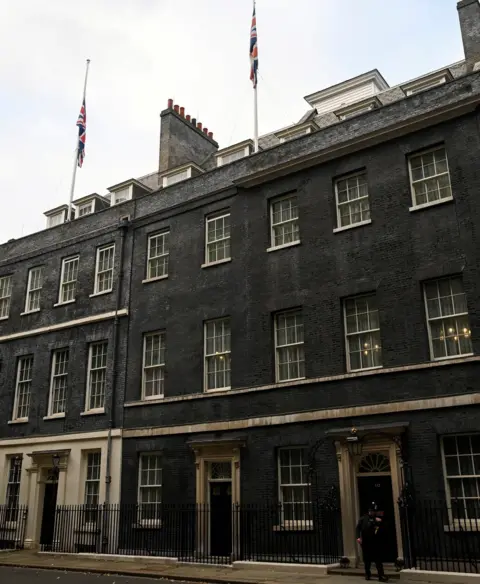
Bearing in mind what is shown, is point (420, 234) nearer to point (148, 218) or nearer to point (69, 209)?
point (148, 218)

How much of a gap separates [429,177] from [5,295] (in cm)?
1990

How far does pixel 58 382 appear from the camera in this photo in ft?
81.7

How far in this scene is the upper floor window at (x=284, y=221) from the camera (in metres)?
19.8

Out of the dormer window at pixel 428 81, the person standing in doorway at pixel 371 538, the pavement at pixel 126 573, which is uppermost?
the dormer window at pixel 428 81

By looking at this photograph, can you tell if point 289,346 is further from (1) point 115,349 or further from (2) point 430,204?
(1) point 115,349

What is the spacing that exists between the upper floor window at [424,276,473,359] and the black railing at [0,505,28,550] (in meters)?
16.5

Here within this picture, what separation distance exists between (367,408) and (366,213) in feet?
18.9

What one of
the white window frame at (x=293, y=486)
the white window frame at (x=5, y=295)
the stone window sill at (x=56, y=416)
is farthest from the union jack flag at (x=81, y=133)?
the white window frame at (x=293, y=486)

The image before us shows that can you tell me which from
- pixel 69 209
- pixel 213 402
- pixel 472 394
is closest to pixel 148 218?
pixel 69 209

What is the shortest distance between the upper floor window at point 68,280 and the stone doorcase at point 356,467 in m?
13.9

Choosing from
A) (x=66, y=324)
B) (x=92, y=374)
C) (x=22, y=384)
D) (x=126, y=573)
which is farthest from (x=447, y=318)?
(x=22, y=384)

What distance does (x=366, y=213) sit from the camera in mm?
18328

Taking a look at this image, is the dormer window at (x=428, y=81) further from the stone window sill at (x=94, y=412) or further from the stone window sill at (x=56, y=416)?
the stone window sill at (x=56, y=416)

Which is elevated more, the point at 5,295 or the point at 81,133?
the point at 81,133
